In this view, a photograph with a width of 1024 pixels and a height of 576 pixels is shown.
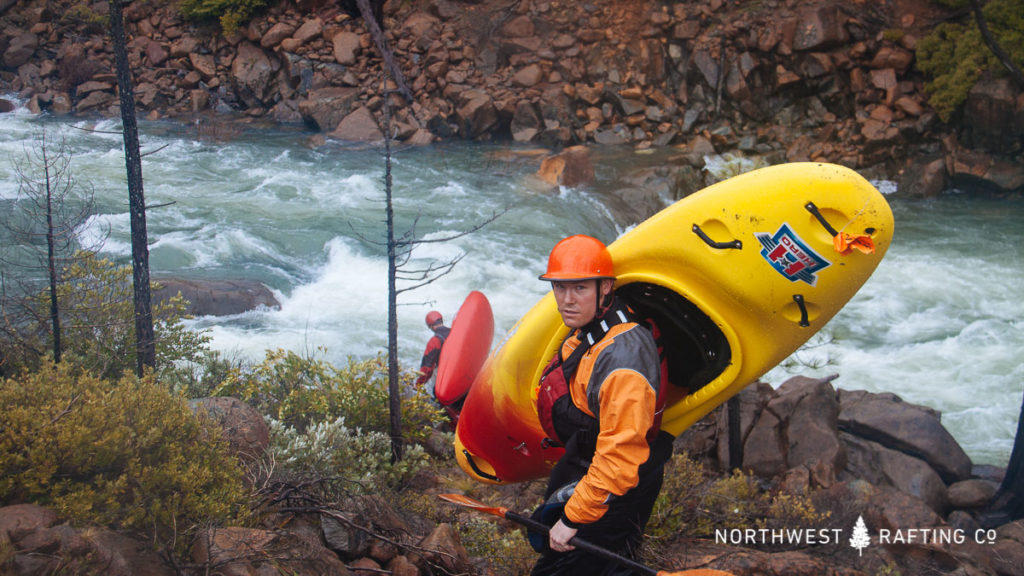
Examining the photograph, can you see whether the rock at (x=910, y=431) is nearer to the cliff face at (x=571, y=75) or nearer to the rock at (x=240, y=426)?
the rock at (x=240, y=426)

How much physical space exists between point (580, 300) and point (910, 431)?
507 centimetres

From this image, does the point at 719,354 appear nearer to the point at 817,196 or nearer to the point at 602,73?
the point at 817,196

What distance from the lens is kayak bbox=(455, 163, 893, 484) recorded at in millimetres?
2695

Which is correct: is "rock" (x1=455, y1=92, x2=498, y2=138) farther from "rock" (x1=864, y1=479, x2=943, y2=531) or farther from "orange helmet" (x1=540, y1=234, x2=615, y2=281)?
"orange helmet" (x1=540, y1=234, x2=615, y2=281)

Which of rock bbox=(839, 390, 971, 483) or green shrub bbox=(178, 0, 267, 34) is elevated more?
green shrub bbox=(178, 0, 267, 34)

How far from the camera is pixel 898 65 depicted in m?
15.1

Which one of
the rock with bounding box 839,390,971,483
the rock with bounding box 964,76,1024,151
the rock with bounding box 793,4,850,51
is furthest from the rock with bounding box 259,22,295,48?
the rock with bounding box 839,390,971,483

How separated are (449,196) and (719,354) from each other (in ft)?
33.0

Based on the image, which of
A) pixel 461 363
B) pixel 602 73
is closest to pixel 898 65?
pixel 602 73

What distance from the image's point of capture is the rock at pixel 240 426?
3488 mm

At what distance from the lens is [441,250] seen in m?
10.7

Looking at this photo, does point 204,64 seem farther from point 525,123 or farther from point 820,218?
point 820,218

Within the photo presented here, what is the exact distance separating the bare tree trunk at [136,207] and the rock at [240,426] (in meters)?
1.16

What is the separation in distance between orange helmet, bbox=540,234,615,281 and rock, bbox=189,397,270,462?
1.77m
